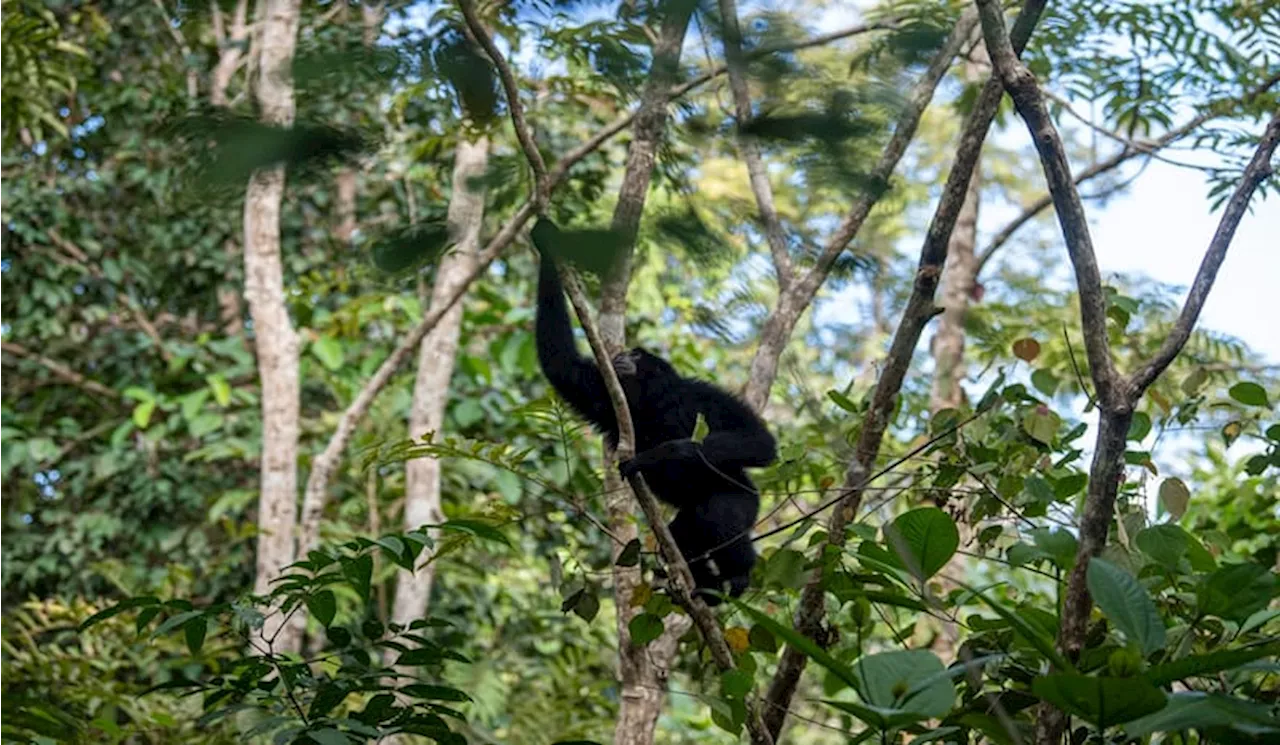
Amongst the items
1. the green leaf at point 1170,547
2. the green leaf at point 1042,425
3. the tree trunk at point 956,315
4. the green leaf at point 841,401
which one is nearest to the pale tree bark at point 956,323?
the tree trunk at point 956,315

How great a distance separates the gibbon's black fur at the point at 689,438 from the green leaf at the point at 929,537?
8.52 ft

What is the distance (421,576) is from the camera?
24.0 feet

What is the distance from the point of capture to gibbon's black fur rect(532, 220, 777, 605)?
197 inches

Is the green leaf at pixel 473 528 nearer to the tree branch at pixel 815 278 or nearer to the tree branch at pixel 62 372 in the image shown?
the tree branch at pixel 815 278

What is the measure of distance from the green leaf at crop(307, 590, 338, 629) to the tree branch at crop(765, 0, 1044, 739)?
1.05m

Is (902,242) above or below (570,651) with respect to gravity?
above

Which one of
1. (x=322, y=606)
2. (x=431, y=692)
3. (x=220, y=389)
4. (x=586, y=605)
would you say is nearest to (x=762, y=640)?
(x=586, y=605)

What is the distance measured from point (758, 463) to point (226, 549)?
17.6 ft

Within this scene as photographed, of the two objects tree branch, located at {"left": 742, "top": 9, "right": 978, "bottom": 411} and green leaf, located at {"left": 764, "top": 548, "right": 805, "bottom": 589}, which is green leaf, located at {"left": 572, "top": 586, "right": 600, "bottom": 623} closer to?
green leaf, located at {"left": 764, "top": 548, "right": 805, "bottom": 589}

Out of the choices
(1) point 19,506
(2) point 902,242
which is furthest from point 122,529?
(2) point 902,242

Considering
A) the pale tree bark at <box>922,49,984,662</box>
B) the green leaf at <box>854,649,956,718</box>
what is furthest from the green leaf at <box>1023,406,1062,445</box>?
→ the pale tree bark at <box>922,49,984,662</box>

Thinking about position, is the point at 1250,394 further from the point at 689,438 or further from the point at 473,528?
the point at 689,438

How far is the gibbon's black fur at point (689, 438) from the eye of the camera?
5.00 m

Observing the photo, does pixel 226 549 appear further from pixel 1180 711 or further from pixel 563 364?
pixel 1180 711
